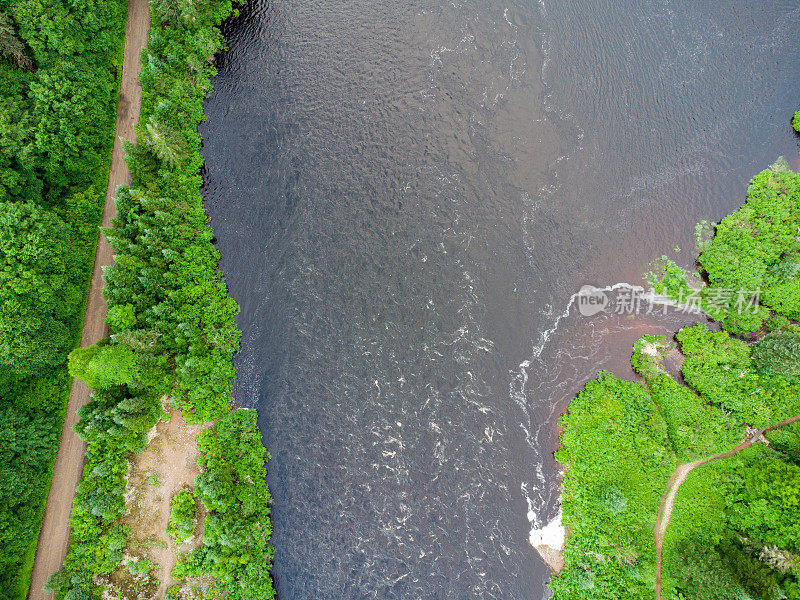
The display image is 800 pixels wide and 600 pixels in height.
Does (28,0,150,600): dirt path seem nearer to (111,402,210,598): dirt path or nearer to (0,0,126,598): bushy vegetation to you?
(0,0,126,598): bushy vegetation

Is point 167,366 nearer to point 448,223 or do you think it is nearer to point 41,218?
point 41,218

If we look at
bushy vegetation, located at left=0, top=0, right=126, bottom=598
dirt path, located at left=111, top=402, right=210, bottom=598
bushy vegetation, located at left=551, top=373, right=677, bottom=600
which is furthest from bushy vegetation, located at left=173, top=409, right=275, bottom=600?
bushy vegetation, located at left=551, top=373, right=677, bottom=600

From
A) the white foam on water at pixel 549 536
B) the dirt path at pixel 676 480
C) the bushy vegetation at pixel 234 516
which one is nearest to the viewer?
the bushy vegetation at pixel 234 516

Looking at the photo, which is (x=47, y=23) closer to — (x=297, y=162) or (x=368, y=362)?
(x=297, y=162)

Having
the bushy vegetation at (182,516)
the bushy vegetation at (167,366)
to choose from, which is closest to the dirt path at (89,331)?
the bushy vegetation at (167,366)

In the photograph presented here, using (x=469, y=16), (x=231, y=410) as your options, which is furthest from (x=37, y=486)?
(x=469, y=16)

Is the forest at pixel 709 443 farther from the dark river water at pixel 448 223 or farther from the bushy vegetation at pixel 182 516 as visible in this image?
the bushy vegetation at pixel 182 516
